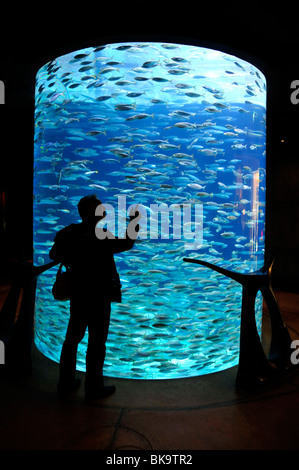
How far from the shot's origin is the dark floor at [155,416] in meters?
2.30

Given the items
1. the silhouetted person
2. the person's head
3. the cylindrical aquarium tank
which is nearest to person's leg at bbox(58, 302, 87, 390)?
the silhouetted person

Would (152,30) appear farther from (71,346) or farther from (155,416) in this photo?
(155,416)

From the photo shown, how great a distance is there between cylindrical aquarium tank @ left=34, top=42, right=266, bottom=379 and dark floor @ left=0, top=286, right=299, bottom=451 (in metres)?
0.36

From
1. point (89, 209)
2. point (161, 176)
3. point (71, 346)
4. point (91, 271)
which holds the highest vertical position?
point (161, 176)

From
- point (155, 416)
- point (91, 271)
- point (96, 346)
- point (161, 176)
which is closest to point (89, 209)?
point (91, 271)

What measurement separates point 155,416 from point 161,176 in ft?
6.42

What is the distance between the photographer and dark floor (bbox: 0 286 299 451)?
230 centimetres

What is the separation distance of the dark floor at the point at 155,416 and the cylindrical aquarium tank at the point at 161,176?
36cm

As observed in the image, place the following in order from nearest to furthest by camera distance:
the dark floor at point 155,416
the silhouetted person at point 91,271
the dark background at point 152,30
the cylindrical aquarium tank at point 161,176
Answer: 1. the dark floor at point 155,416
2. the silhouetted person at point 91,271
3. the dark background at point 152,30
4. the cylindrical aquarium tank at point 161,176

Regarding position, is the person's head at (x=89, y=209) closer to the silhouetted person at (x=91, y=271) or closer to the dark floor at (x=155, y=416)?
the silhouetted person at (x=91, y=271)

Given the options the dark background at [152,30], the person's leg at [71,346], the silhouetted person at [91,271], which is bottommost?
the person's leg at [71,346]

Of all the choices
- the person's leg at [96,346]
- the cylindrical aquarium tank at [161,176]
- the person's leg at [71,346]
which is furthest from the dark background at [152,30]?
the person's leg at [96,346]

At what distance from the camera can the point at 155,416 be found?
2.65 m
